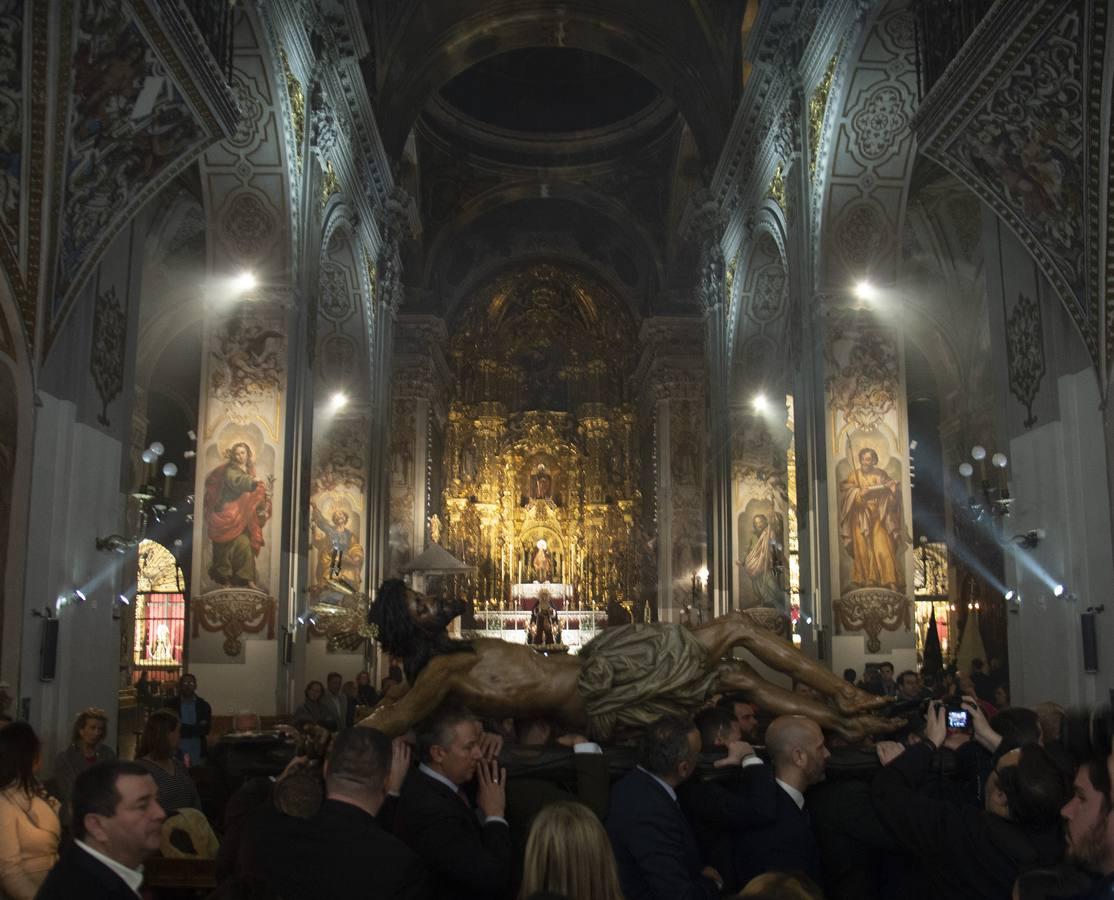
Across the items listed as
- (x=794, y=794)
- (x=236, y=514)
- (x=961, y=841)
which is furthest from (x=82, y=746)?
(x=236, y=514)

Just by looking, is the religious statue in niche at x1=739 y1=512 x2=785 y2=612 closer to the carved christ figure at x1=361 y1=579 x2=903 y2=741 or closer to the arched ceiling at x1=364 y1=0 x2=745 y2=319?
the arched ceiling at x1=364 y1=0 x2=745 y2=319

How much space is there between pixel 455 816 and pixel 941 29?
821 centimetres

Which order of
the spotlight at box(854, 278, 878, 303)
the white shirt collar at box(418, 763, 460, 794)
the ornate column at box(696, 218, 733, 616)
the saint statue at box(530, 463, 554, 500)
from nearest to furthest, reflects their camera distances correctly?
the white shirt collar at box(418, 763, 460, 794), the spotlight at box(854, 278, 878, 303), the ornate column at box(696, 218, 733, 616), the saint statue at box(530, 463, 554, 500)

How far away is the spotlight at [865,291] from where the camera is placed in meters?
13.7

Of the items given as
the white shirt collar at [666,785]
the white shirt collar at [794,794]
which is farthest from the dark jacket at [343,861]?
the white shirt collar at [794,794]

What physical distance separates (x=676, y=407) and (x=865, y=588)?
15971mm

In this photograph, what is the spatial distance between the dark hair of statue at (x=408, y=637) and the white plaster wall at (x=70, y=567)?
14.0 ft

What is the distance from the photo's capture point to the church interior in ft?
27.2

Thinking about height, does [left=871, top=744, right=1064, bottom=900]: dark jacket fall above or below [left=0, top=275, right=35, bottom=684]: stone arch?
below

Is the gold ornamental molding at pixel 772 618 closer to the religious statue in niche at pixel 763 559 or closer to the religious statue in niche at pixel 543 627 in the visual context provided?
the religious statue in niche at pixel 763 559

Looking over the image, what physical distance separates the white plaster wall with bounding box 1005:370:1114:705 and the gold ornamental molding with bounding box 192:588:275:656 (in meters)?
8.08

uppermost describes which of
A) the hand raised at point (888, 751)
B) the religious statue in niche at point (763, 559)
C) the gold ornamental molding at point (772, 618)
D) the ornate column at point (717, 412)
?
the ornate column at point (717, 412)

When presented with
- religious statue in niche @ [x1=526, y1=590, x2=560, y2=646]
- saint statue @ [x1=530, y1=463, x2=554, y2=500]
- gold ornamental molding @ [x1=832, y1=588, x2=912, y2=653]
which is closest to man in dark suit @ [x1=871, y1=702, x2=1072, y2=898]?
gold ornamental molding @ [x1=832, y1=588, x2=912, y2=653]

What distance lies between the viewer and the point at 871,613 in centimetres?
1296
